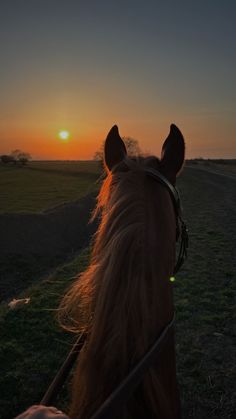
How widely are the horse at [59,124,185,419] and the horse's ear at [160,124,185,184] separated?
0.32 feet

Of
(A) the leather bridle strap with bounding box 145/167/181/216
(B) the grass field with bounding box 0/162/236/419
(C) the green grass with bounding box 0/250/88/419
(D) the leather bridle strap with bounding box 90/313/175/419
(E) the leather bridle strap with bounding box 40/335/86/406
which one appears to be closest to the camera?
(D) the leather bridle strap with bounding box 90/313/175/419

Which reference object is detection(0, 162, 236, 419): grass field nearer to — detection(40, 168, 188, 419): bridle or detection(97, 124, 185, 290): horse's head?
detection(40, 168, 188, 419): bridle

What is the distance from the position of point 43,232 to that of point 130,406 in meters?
14.5

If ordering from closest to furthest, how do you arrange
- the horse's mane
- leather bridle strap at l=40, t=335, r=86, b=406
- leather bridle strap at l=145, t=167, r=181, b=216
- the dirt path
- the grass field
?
the horse's mane, leather bridle strap at l=40, t=335, r=86, b=406, leather bridle strap at l=145, t=167, r=181, b=216, the grass field, the dirt path

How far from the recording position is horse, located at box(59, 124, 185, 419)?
5.12 feet

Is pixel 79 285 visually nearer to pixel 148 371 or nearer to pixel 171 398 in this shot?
pixel 148 371

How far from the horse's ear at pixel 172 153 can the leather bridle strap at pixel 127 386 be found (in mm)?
899

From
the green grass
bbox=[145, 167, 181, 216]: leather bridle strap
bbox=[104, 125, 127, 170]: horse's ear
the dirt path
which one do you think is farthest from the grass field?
the dirt path

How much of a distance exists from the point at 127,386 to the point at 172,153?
1.22m

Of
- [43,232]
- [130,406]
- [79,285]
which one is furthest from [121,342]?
[43,232]

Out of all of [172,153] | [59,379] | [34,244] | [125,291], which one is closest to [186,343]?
[59,379]

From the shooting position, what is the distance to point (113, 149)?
7.08 ft

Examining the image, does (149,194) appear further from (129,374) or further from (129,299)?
(129,374)

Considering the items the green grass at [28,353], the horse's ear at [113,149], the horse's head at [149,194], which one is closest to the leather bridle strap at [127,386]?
the horse's head at [149,194]
